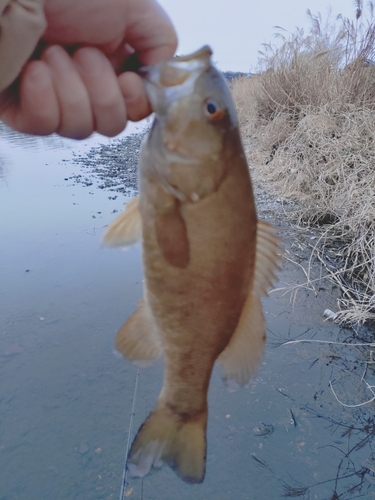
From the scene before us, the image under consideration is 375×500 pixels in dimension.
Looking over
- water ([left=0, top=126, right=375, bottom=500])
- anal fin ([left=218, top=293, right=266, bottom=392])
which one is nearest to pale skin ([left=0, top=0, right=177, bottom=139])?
anal fin ([left=218, top=293, right=266, bottom=392])

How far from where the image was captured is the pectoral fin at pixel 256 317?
1.51 metres

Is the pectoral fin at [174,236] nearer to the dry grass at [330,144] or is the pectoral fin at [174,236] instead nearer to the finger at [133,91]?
the finger at [133,91]

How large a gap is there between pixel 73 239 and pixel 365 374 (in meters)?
4.43

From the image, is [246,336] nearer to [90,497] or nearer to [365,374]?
[90,497]

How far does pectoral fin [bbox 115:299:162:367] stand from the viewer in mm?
1624

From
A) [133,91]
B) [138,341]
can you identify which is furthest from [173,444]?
[133,91]

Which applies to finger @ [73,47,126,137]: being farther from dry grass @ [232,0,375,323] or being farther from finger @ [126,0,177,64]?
dry grass @ [232,0,375,323]


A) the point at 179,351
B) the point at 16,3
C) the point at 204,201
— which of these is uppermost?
the point at 16,3

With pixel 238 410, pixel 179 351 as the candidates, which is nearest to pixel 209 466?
pixel 238 410

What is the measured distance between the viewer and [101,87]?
1.32m

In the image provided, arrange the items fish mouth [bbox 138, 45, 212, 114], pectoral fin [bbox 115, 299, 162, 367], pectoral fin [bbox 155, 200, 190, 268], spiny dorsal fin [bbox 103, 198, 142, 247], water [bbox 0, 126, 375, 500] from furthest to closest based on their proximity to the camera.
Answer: water [bbox 0, 126, 375, 500], pectoral fin [bbox 115, 299, 162, 367], spiny dorsal fin [bbox 103, 198, 142, 247], pectoral fin [bbox 155, 200, 190, 268], fish mouth [bbox 138, 45, 212, 114]

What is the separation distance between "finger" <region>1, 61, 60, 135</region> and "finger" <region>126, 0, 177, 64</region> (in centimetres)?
39

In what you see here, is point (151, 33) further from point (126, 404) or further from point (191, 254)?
point (126, 404)

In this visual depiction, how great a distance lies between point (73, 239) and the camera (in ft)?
19.0
